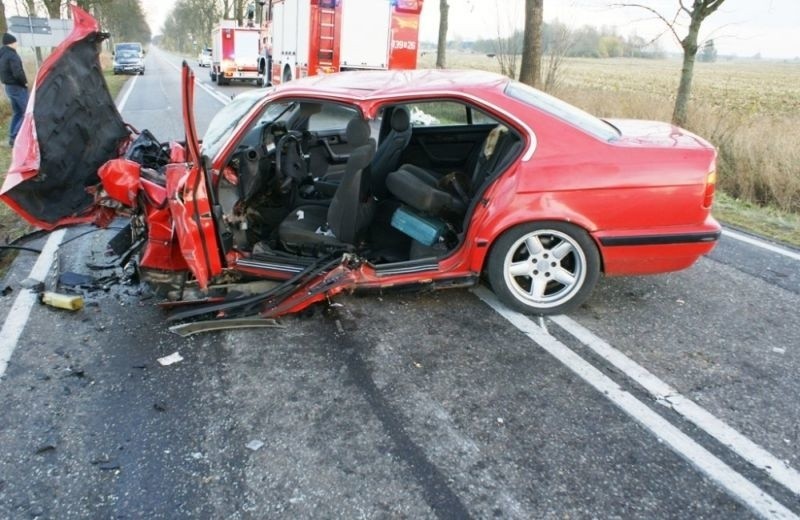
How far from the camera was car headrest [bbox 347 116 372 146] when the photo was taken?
3576mm

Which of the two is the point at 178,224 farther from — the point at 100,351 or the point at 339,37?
the point at 339,37

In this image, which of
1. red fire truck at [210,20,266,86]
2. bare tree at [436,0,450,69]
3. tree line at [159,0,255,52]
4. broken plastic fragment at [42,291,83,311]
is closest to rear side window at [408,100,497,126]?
broken plastic fragment at [42,291,83,311]

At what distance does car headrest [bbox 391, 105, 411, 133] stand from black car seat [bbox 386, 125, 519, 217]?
272mm

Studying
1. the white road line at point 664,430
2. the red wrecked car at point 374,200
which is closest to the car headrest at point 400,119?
the red wrecked car at point 374,200

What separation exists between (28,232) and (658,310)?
5167 mm

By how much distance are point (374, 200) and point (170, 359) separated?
175 cm

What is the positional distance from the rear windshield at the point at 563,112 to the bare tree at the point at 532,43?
312 inches

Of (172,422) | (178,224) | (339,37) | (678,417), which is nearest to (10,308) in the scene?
(178,224)

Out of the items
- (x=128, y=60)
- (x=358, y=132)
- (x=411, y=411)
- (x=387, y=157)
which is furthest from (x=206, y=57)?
(x=411, y=411)

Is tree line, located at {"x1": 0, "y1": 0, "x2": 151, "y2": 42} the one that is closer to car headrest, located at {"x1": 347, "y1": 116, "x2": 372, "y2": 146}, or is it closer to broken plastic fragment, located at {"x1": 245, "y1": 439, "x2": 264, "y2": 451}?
car headrest, located at {"x1": 347, "y1": 116, "x2": 372, "y2": 146}

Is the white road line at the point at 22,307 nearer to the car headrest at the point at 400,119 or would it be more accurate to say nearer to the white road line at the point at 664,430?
the car headrest at the point at 400,119

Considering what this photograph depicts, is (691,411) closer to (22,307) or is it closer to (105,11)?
(22,307)

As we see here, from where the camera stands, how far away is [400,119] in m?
4.11

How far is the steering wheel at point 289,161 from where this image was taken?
14.3 ft
